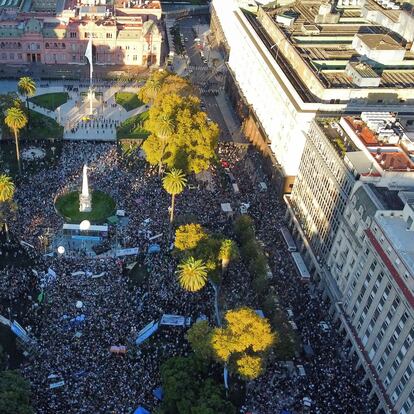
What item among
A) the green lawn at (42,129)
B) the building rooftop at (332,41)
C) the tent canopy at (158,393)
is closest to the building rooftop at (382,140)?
the building rooftop at (332,41)

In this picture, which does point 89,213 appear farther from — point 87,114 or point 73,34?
point 73,34

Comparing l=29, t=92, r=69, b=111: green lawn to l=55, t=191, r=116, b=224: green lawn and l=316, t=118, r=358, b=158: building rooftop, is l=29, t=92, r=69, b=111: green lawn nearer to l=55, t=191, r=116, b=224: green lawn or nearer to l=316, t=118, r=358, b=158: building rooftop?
l=55, t=191, r=116, b=224: green lawn

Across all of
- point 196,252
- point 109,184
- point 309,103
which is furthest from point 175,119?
point 196,252

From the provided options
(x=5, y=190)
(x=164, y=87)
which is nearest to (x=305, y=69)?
(x=164, y=87)

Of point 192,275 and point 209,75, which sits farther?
point 209,75

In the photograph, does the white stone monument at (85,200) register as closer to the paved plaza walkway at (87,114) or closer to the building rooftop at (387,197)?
the paved plaza walkway at (87,114)

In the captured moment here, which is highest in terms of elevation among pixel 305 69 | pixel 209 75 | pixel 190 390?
pixel 305 69

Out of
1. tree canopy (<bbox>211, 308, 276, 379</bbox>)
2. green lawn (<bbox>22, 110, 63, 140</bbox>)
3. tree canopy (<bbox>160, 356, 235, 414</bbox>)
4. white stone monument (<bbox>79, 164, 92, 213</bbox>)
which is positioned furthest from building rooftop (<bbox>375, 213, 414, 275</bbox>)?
green lawn (<bbox>22, 110, 63, 140</bbox>)
